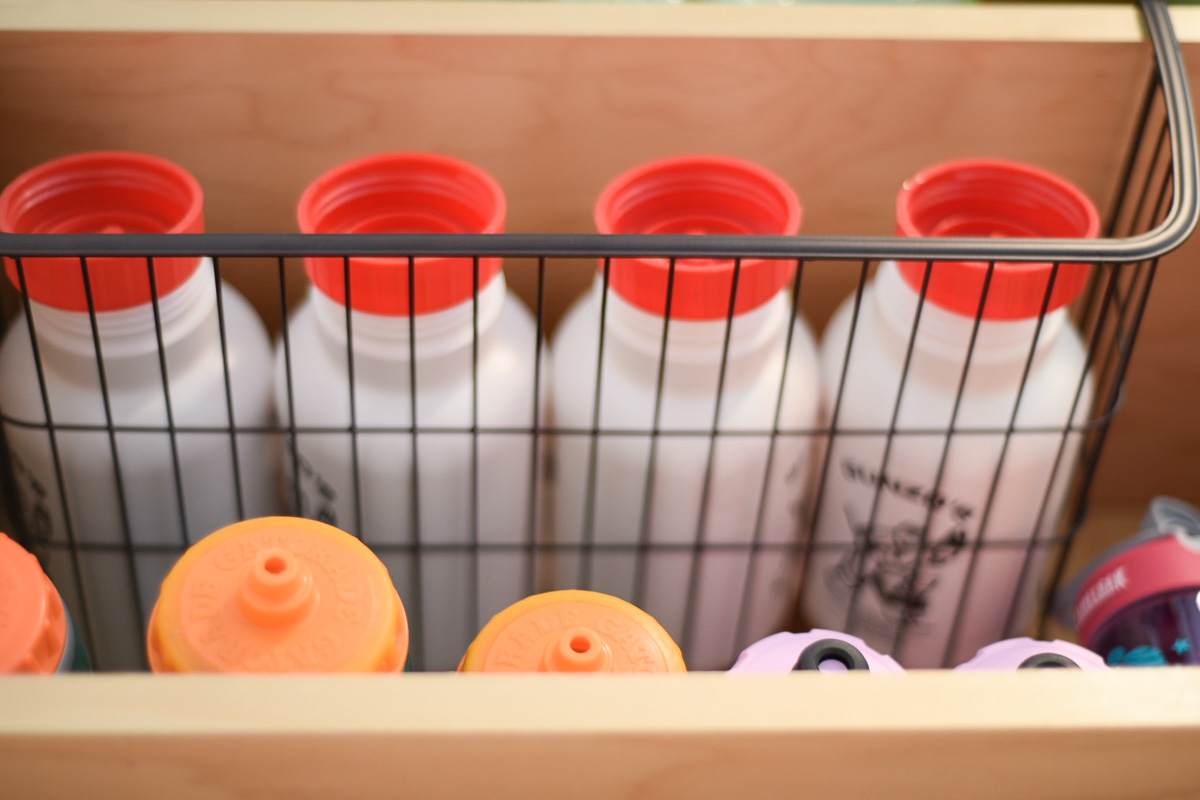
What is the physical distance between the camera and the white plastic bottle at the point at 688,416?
0.51 metres

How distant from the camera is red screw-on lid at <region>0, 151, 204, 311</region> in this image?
0.48 m

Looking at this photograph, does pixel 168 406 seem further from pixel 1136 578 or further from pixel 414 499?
pixel 1136 578

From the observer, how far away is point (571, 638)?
391 millimetres

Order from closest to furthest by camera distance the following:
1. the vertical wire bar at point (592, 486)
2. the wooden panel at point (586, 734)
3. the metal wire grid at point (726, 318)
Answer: the wooden panel at point (586, 734) → the metal wire grid at point (726, 318) → the vertical wire bar at point (592, 486)

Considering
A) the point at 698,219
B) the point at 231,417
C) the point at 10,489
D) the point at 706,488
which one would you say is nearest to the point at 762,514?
the point at 706,488

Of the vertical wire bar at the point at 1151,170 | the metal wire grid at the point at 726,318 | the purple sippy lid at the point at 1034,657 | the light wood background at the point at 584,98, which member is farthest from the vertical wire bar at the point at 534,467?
the vertical wire bar at the point at 1151,170

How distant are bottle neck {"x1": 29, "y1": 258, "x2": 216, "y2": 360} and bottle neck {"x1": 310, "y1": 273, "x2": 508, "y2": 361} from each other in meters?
0.06

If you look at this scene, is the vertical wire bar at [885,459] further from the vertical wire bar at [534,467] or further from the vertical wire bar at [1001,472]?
the vertical wire bar at [534,467]

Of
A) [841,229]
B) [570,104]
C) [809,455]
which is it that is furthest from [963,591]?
[570,104]

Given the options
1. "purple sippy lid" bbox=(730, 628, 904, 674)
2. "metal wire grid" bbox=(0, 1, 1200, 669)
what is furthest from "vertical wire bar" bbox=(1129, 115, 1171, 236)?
"purple sippy lid" bbox=(730, 628, 904, 674)

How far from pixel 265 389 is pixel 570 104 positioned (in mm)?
221

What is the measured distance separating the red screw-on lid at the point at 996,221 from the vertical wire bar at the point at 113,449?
1.15 feet

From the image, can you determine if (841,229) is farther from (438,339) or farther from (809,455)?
(438,339)

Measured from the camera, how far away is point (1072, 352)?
569 millimetres
